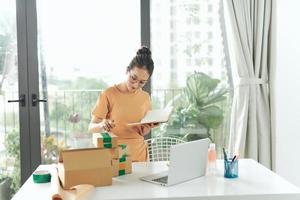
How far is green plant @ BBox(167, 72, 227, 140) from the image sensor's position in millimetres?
3482

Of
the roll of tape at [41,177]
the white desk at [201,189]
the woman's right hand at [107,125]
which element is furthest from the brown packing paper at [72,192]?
the woman's right hand at [107,125]

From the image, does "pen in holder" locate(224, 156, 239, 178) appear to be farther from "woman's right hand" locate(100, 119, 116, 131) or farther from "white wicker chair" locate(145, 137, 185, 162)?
"white wicker chair" locate(145, 137, 185, 162)

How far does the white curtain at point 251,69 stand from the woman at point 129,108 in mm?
1148

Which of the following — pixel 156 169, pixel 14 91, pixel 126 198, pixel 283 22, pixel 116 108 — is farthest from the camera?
pixel 14 91

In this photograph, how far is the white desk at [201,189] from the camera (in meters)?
1.67

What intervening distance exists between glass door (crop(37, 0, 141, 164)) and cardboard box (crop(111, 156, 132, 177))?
1473mm

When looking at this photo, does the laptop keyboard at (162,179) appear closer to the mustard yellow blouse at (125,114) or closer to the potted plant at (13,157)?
the mustard yellow blouse at (125,114)

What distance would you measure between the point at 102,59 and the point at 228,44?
3.83ft

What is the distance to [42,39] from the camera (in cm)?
336

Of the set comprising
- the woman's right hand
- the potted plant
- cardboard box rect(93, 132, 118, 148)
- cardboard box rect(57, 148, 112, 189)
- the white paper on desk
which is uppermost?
the white paper on desk

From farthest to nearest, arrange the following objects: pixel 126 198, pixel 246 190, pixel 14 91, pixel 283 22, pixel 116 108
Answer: pixel 14 91 → pixel 283 22 → pixel 116 108 → pixel 246 190 → pixel 126 198

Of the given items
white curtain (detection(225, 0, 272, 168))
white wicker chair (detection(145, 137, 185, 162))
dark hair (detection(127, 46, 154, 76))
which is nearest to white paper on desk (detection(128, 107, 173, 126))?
dark hair (detection(127, 46, 154, 76))

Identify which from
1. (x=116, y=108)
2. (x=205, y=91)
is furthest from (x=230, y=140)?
(x=116, y=108)

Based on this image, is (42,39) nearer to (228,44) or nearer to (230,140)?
(228,44)
